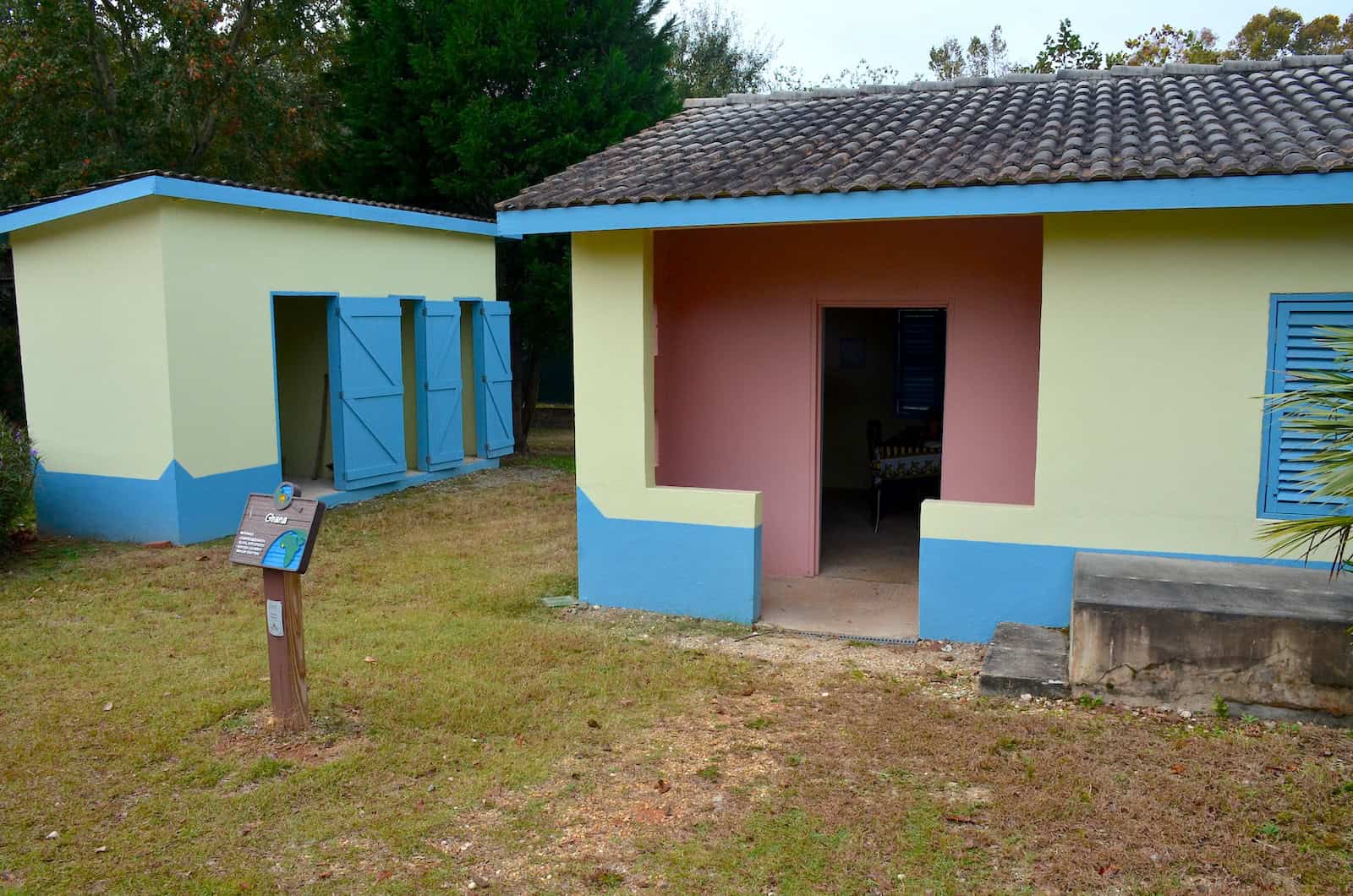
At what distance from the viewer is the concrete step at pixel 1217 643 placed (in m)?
5.30

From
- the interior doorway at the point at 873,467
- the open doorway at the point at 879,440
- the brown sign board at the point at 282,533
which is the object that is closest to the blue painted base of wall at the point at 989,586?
the interior doorway at the point at 873,467

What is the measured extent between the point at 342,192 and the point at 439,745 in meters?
13.0

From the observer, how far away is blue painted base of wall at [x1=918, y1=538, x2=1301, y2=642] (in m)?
6.63

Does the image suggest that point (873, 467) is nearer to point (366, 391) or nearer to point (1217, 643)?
point (1217, 643)

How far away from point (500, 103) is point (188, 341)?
6.87 m

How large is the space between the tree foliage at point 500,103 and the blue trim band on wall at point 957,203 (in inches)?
317

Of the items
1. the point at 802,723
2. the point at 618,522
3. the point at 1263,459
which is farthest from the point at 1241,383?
the point at 618,522

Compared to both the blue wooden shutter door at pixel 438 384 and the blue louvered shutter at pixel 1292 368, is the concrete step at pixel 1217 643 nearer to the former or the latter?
the blue louvered shutter at pixel 1292 368

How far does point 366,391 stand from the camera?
1180 centimetres

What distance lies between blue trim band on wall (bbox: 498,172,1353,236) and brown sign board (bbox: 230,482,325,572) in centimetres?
280

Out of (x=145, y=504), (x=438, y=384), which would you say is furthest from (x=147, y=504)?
(x=438, y=384)

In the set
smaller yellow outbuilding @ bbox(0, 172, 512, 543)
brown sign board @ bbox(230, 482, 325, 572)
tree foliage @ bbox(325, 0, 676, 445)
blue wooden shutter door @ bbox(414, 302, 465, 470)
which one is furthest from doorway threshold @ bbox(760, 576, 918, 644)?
tree foliage @ bbox(325, 0, 676, 445)

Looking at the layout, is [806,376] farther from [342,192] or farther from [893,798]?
[342,192]

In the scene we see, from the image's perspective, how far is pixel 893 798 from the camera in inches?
183
